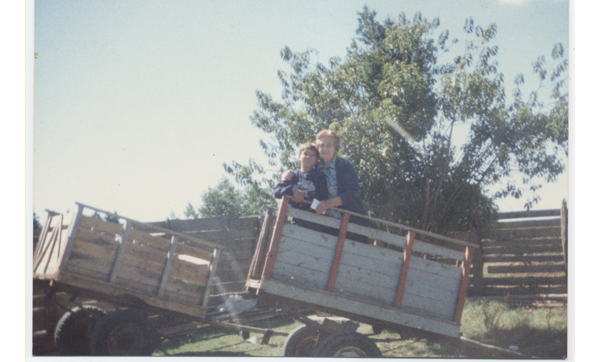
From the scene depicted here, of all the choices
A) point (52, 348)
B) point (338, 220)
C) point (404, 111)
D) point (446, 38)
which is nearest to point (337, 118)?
point (404, 111)

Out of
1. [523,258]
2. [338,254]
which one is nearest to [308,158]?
[338,254]

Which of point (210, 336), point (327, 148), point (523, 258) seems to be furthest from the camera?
point (523, 258)

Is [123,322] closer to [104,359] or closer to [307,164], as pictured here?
[104,359]

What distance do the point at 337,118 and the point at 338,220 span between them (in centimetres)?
324

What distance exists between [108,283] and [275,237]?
1.69 meters

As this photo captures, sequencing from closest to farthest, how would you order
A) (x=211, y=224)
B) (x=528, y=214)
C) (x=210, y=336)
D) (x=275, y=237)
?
(x=275, y=237)
(x=210, y=336)
(x=528, y=214)
(x=211, y=224)

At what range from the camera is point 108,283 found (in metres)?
4.00

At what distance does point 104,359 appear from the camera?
154 inches

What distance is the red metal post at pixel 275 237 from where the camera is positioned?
138 inches

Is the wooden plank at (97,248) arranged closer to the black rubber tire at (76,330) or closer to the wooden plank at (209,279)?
the black rubber tire at (76,330)

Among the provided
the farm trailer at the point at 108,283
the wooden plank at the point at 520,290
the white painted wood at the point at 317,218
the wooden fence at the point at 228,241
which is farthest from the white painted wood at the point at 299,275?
the wooden plank at the point at 520,290

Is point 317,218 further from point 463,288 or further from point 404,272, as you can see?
point 463,288

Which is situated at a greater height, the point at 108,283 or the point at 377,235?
the point at 377,235

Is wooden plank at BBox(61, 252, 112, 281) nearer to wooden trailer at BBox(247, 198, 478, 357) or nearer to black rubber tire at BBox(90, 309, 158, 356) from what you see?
black rubber tire at BBox(90, 309, 158, 356)
